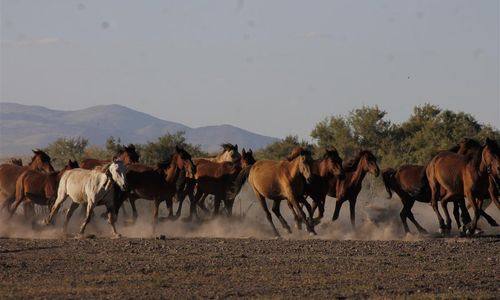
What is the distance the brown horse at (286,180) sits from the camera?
83.7ft

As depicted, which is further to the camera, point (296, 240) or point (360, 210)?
point (360, 210)

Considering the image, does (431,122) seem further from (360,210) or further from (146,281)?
(146,281)

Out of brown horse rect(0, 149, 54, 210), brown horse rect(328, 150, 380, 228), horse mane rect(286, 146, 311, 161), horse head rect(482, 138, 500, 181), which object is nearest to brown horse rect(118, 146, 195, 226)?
horse mane rect(286, 146, 311, 161)

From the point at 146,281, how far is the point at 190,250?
17.1ft

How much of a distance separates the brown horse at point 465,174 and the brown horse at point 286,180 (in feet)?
9.88

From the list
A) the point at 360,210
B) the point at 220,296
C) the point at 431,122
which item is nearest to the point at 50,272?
the point at 220,296

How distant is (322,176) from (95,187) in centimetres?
521

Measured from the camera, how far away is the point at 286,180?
1026 inches

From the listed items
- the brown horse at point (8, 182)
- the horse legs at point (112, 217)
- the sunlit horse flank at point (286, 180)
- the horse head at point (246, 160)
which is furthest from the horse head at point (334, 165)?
the brown horse at point (8, 182)

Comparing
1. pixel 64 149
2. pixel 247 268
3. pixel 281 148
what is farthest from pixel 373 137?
pixel 247 268

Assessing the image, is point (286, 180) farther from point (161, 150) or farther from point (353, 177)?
point (161, 150)

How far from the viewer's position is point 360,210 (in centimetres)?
3381

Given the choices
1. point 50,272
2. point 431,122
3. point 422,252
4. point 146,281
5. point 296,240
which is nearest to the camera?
point 146,281

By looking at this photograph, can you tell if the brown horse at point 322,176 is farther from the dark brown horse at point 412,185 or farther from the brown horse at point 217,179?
the brown horse at point 217,179
